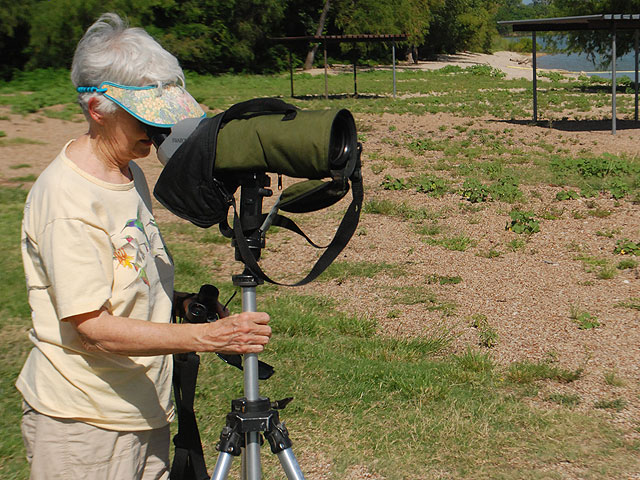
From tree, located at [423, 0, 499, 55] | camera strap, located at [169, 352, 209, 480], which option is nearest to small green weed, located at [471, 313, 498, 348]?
camera strap, located at [169, 352, 209, 480]

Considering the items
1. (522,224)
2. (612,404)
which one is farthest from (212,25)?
(612,404)

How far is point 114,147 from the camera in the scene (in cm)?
204

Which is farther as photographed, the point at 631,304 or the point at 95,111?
the point at 631,304

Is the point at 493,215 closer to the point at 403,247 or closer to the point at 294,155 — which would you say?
the point at 403,247

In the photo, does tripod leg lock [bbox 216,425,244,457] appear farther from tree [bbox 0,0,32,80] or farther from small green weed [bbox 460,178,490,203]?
tree [bbox 0,0,32,80]

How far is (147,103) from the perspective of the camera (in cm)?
193

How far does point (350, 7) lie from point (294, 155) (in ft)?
125

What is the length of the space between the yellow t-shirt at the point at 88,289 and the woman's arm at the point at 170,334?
6 centimetres

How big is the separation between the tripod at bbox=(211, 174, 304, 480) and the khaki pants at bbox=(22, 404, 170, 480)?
0.32 metres

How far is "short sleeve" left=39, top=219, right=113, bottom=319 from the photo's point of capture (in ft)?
6.03

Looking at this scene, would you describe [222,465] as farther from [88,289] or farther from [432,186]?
[432,186]

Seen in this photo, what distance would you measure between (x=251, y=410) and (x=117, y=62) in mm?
958

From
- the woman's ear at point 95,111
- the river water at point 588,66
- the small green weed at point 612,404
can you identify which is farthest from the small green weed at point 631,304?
the river water at point 588,66

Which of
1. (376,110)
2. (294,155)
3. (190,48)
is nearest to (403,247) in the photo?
(294,155)
